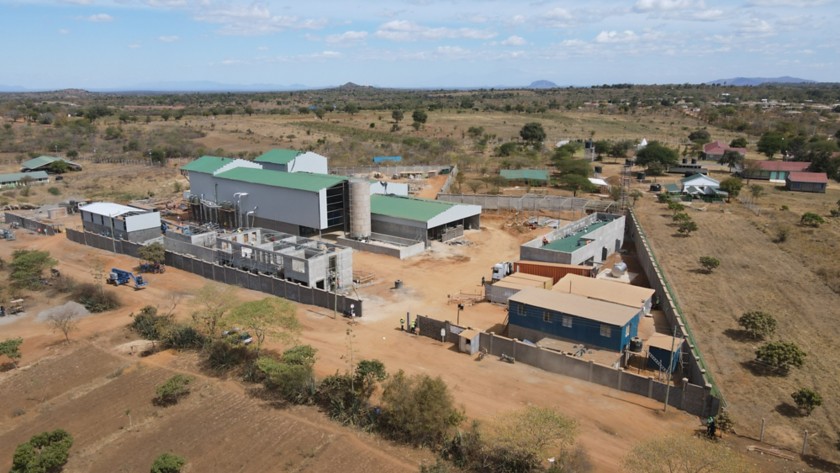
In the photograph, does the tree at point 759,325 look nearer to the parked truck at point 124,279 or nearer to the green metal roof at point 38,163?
the parked truck at point 124,279

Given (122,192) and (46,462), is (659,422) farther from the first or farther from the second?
(122,192)

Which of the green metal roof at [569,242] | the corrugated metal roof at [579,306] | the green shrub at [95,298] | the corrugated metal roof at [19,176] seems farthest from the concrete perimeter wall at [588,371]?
the corrugated metal roof at [19,176]

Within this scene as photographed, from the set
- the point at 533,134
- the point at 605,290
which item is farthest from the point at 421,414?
the point at 533,134

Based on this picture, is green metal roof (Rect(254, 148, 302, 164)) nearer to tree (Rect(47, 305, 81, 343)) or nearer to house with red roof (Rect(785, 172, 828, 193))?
tree (Rect(47, 305, 81, 343))

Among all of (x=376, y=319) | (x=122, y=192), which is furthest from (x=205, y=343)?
(x=122, y=192)

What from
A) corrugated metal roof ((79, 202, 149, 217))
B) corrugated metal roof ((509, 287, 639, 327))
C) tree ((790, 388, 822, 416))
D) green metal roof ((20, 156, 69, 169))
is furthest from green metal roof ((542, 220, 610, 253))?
green metal roof ((20, 156, 69, 169))
